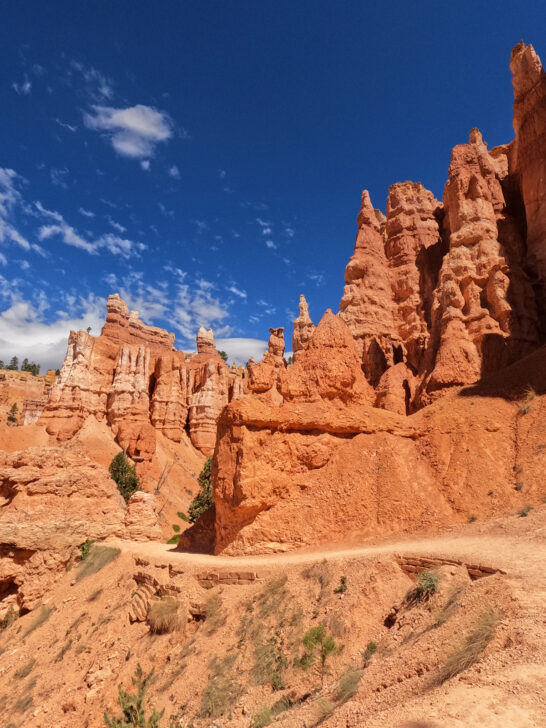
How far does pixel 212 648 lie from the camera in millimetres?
10727

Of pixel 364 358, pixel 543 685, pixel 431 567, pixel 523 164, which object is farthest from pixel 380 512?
pixel 523 164

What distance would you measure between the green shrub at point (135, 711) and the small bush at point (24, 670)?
190 inches

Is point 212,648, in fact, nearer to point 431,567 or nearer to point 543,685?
point 431,567

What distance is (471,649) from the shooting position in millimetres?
5613

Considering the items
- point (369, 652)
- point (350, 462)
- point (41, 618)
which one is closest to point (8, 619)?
point (41, 618)

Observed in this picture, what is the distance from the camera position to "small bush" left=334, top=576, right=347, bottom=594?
33.5ft

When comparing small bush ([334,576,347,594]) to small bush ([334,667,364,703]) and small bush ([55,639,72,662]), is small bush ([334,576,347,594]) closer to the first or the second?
small bush ([334,667,364,703])

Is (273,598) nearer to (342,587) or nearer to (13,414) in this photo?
(342,587)

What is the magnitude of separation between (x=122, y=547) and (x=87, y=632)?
4.62 meters

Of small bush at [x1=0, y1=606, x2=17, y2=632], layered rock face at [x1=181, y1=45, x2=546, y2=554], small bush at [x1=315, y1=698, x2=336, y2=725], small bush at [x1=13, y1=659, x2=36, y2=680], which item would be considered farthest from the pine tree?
small bush at [x1=315, y1=698, x2=336, y2=725]

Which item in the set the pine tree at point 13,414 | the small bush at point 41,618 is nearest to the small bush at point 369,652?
the small bush at point 41,618

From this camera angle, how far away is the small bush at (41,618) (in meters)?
16.1

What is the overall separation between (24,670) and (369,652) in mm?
11538

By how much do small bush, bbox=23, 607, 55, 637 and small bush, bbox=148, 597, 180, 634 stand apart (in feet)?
19.7
